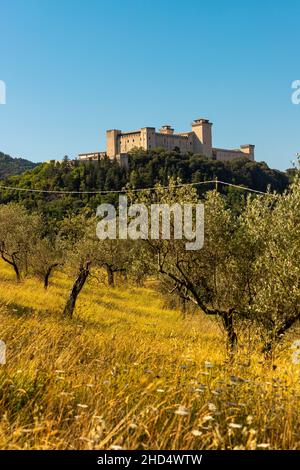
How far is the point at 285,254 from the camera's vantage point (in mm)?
11055

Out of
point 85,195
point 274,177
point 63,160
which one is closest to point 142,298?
point 85,195

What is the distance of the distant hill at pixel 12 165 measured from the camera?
141250mm

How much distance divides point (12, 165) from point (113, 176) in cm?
6628

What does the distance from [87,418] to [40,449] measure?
605 mm

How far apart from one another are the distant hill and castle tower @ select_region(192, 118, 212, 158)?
2293 inches

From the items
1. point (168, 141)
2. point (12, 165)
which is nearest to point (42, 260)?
point (168, 141)

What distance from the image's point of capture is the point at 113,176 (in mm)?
103750

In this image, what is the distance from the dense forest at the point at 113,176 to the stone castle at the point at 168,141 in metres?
17.1

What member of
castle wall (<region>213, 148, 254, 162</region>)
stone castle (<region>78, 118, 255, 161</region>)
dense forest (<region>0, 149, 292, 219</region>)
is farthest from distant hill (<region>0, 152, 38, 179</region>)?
castle wall (<region>213, 148, 254, 162</region>)

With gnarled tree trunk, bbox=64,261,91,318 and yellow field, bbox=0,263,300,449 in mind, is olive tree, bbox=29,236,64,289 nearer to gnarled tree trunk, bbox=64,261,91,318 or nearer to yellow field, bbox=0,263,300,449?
gnarled tree trunk, bbox=64,261,91,318

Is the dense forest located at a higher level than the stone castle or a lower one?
lower

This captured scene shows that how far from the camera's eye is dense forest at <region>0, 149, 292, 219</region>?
8031cm

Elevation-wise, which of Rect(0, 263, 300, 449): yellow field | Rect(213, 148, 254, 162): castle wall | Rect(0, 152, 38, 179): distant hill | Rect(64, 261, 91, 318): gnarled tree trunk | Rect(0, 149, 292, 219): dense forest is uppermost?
Rect(213, 148, 254, 162): castle wall
